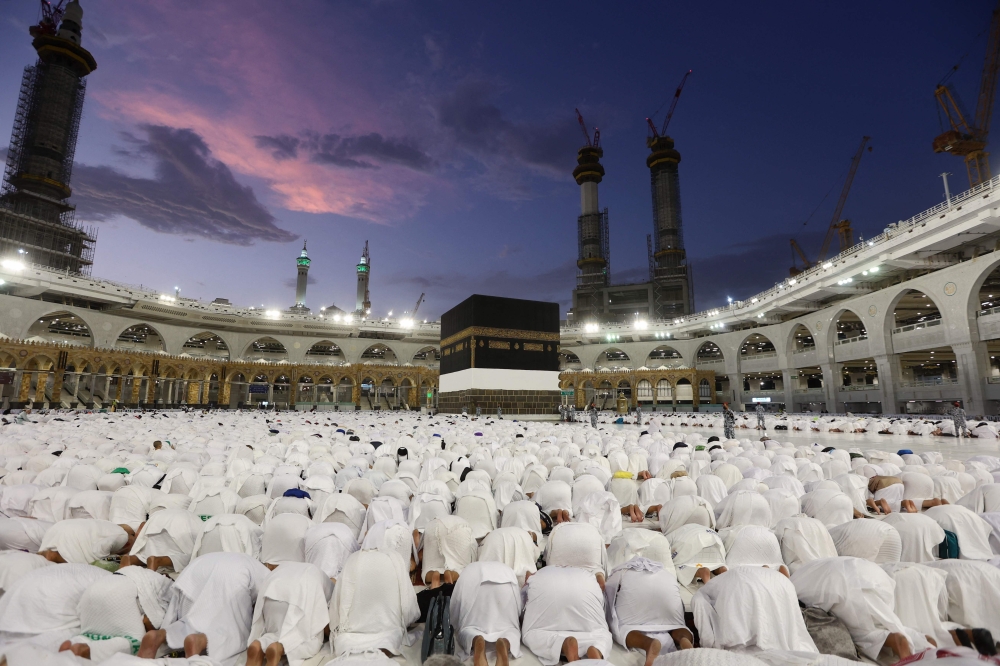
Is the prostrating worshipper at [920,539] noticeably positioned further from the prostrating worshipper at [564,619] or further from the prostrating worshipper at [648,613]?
the prostrating worshipper at [564,619]

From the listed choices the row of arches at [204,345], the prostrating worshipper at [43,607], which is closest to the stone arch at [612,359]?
the row of arches at [204,345]

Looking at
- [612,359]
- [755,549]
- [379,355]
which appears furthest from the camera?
[612,359]

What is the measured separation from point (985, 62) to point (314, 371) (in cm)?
5509

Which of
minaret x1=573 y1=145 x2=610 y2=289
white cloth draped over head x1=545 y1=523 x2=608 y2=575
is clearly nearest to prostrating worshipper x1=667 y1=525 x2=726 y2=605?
white cloth draped over head x1=545 y1=523 x2=608 y2=575

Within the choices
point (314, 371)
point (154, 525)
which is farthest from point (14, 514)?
point (314, 371)

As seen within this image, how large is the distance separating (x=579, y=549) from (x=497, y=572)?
1070 millimetres

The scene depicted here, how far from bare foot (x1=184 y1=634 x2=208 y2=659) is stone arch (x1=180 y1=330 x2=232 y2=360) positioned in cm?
4068

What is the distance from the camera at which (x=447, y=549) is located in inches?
160

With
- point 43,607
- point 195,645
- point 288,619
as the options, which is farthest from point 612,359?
point 43,607

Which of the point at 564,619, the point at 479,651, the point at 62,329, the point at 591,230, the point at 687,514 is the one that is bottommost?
the point at 479,651

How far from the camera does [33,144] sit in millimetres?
40812

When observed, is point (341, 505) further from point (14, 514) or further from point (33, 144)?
point (33, 144)

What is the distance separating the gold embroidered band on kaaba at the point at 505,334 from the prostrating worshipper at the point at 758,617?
67.9 ft

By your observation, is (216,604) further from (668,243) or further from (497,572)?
(668,243)
